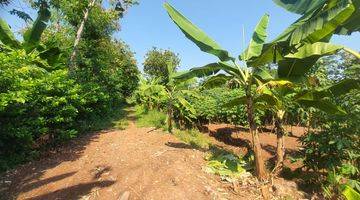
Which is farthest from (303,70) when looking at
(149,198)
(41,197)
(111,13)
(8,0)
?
(111,13)

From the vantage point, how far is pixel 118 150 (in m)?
10.3

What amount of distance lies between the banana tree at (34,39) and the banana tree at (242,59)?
6.52m

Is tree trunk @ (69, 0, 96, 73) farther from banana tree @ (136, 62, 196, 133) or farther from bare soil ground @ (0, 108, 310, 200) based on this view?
bare soil ground @ (0, 108, 310, 200)

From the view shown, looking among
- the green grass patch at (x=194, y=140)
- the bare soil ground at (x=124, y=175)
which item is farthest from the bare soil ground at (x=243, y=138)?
the green grass patch at (x=194, y=140)

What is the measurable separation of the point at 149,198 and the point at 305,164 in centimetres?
355

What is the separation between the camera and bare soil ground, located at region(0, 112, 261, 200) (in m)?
7.30

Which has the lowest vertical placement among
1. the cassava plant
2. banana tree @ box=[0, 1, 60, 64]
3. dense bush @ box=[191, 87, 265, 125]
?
dense bush @ box=[191, 87, 265, 125]

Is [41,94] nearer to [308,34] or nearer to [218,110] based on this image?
[308,34]

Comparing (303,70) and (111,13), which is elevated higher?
(111,13)

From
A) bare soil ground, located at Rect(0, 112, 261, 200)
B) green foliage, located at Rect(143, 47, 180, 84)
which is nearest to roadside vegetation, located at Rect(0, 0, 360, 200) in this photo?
bare soil ground, located at Rect(0, 112, 261, 200)

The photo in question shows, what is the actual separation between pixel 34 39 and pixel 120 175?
7.27 meters

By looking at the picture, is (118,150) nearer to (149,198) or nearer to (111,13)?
(149,198)

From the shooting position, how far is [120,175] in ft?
27.0

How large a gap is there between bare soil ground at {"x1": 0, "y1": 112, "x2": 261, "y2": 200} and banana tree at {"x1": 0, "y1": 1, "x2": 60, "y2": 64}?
3803 millimetres
